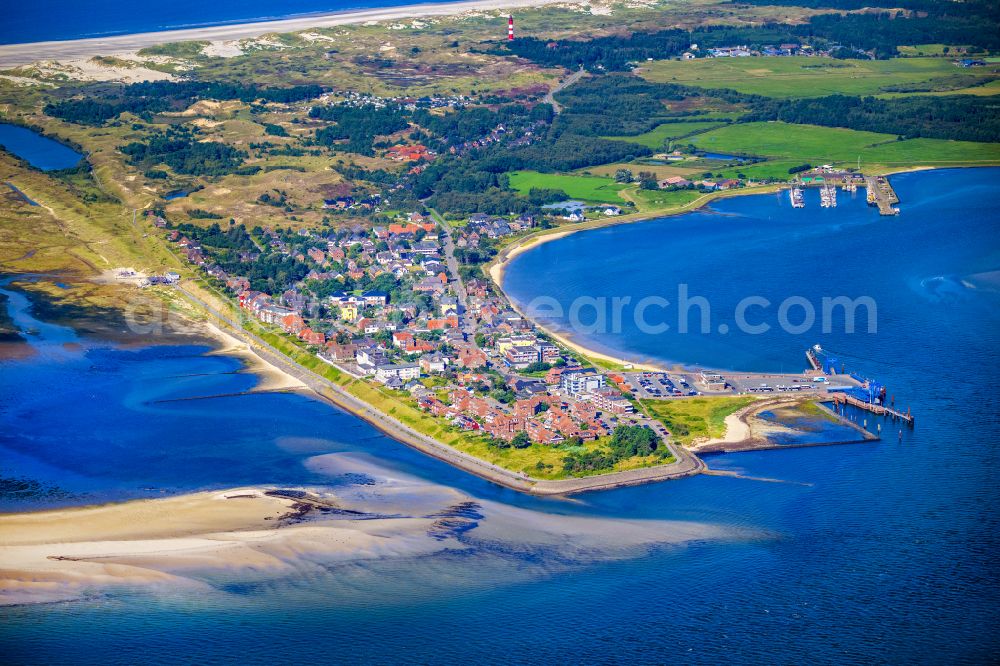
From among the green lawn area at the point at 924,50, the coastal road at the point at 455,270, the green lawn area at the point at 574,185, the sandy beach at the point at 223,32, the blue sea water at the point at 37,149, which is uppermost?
Result: the sandy beach at the point at 223,32

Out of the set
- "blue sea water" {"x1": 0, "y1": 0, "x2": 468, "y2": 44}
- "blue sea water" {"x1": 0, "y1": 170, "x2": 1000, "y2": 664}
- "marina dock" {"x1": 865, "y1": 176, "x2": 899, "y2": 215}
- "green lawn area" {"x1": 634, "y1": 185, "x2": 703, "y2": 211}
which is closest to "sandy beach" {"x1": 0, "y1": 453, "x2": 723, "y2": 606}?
"blue sea water" {"x1": 0, "y1": 170, "x2": 1000, "y2": 664}

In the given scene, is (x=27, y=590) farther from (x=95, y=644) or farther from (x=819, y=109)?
(x=819, y=109)

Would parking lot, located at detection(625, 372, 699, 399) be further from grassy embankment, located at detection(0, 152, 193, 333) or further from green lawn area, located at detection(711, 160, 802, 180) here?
green lawn area, located at detection(711, 160, 802, 180)

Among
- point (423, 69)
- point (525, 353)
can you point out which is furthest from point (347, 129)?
point (525, 353)

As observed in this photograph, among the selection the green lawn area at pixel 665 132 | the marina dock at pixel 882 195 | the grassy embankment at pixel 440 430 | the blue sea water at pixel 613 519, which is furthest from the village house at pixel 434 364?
the green lawn area at pixel 665 132

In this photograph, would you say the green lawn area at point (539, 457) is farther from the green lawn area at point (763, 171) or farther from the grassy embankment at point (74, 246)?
the green lawn area at point (763, 171)

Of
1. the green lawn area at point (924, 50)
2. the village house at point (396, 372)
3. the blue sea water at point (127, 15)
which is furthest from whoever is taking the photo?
the blue sea water at point (127, 15)

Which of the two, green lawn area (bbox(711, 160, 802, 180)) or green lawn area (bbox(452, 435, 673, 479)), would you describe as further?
green lawn area (bbox(711, 160, 802, 180))
